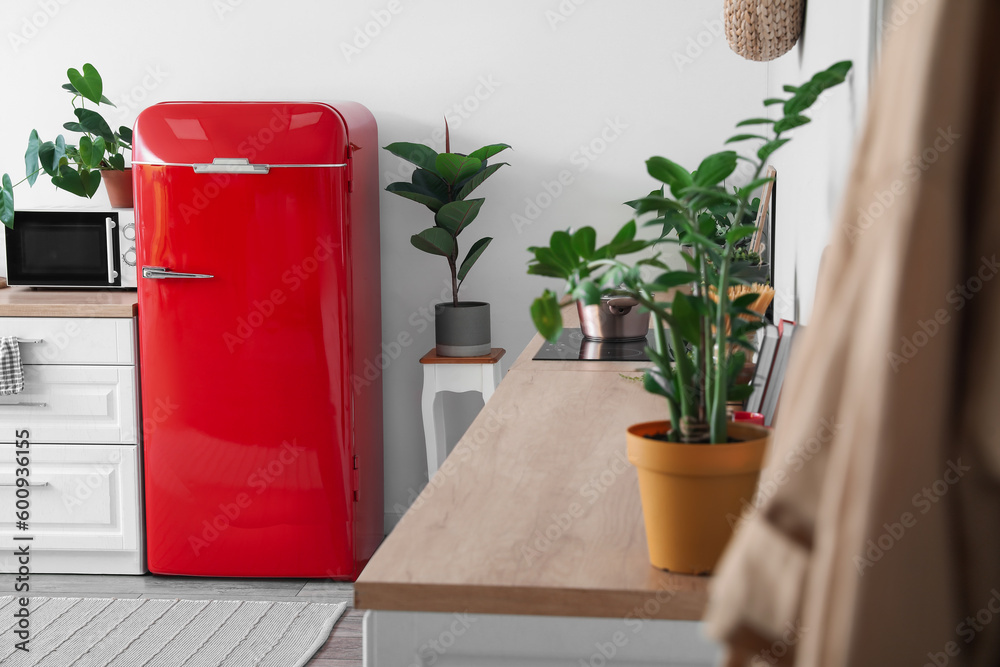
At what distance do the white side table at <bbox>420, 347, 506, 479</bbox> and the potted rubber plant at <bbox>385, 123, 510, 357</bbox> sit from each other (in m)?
0.04

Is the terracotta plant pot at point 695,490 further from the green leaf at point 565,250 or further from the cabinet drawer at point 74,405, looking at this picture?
the cabinet drawer at point 74,405

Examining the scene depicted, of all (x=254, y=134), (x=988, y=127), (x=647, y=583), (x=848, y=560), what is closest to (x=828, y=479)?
(x=848, y=560)

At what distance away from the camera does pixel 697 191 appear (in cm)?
84

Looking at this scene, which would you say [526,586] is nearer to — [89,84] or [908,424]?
[908,424]

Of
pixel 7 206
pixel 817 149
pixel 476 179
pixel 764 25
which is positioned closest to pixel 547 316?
pixel 817 149

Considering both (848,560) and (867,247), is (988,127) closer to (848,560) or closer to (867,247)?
(867,247)

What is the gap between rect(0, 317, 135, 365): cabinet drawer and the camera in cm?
283

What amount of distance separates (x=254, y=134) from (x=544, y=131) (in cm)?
107

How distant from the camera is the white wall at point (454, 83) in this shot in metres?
3.15

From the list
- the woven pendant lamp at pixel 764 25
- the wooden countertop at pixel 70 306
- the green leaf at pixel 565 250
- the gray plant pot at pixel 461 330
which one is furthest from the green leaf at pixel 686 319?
the wooden countertop at pixel 70 306

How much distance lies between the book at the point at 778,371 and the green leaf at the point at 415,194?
1.77 metres

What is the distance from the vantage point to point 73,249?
3014 mm

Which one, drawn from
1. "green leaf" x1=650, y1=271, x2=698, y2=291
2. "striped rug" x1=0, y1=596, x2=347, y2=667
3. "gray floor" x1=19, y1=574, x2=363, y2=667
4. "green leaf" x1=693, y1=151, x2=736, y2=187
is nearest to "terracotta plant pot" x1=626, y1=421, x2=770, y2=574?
"green leaf" x1=650, y1=271, x2=698, y2=291

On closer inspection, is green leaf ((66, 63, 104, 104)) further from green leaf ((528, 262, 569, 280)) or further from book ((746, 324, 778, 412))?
green leaf ((528, 262, 569, 280))
